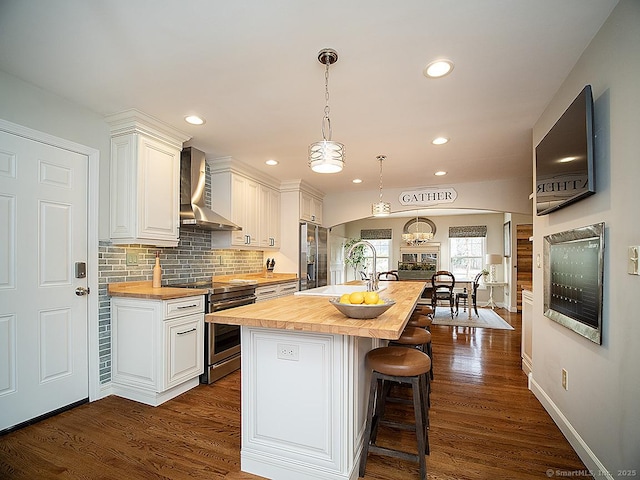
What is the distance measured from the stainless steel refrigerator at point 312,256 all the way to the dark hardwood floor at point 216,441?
258 cm

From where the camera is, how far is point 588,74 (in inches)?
77.7

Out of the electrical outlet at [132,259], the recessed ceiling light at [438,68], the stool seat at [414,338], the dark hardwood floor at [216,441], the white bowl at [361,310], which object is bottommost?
the dark hardwood floor at [216,441]

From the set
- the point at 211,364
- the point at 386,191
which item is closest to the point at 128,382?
the point at 211,364

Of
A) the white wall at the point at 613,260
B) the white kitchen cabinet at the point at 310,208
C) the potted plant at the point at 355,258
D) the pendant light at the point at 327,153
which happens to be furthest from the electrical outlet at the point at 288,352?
the potted plant at the point at 355,258

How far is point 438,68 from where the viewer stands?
7.13 ft

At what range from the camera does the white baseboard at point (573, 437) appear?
1.76 m

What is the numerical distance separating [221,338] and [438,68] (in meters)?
3.02

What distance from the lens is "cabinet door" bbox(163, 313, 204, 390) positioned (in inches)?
109

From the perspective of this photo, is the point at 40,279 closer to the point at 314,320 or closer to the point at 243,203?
the point at 314,320

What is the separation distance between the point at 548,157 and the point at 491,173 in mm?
2504

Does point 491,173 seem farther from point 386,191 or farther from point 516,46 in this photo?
point 516,46

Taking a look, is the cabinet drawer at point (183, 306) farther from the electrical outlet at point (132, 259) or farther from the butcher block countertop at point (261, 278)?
the butcher block countertop at point (261, 278)

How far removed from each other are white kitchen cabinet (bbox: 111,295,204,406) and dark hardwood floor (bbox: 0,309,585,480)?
0.14m

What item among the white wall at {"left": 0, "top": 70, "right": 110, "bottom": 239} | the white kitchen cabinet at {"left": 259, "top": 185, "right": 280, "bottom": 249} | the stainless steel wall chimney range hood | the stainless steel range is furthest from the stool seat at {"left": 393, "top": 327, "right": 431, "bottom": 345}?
the white kitchen cabinet at {"left": 259, "top": 185, "right": 280, "bottom": 249}
